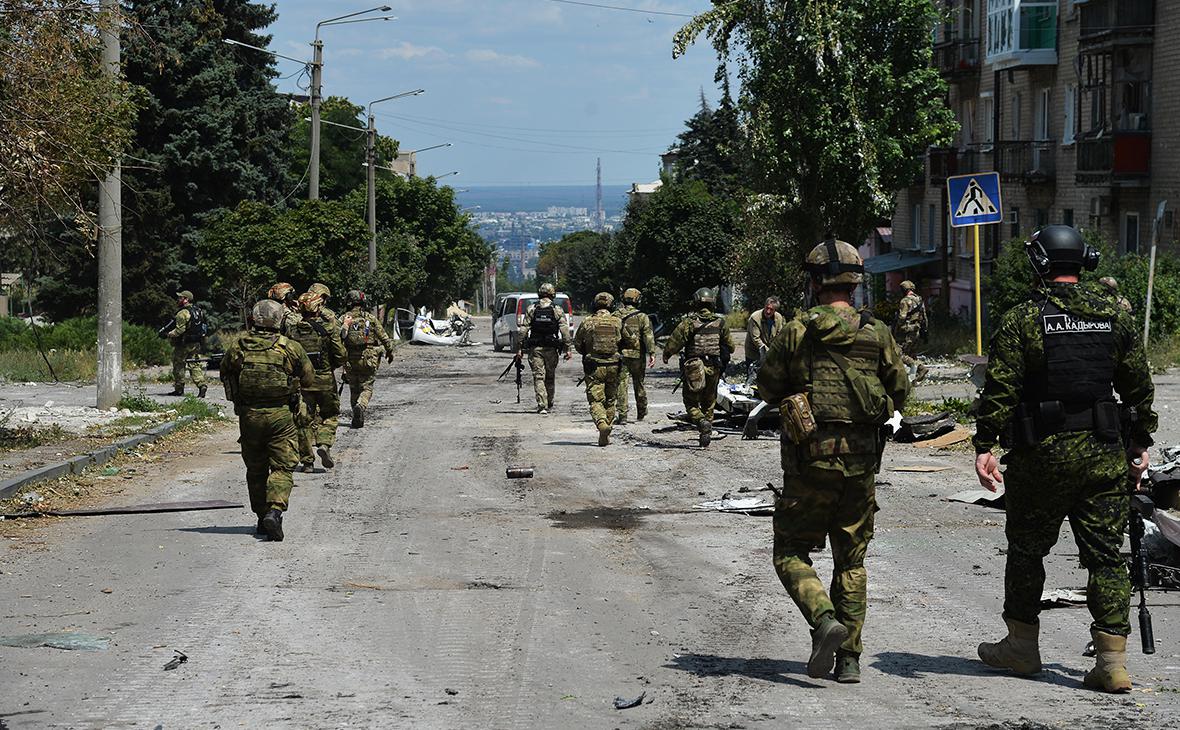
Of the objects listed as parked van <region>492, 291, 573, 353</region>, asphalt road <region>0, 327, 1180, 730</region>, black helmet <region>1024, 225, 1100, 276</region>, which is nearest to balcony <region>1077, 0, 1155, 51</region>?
parked van <region>492, 291, 573, 353</region>

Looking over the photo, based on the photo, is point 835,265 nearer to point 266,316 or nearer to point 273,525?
point 273,525

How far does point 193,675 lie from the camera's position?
20.8 ft

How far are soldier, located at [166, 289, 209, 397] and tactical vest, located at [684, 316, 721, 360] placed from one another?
10.0m

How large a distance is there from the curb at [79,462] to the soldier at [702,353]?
20.3 ft

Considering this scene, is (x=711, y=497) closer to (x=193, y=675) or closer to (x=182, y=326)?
(x=193, y=675)

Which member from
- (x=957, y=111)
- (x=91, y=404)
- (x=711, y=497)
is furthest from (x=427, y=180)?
Result: (x=711, y=497)

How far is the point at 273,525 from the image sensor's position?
1012 centimetres

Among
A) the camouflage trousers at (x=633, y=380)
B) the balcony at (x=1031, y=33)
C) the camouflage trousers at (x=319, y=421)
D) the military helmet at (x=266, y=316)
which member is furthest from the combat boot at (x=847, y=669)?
the balcony at (x=1031, y=33)

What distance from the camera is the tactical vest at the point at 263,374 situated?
10.5 metres

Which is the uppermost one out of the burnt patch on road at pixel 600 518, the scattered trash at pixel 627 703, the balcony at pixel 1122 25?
the balcony at pixel 1122 25

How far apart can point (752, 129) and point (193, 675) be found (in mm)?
22438

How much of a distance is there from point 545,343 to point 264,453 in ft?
35.8

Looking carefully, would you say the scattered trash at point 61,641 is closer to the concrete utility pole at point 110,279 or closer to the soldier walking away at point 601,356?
the soldier walking away at point 601,356

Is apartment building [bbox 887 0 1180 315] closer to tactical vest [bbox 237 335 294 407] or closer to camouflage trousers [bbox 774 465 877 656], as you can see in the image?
tactical vest [bbox 237 335 294 407]
